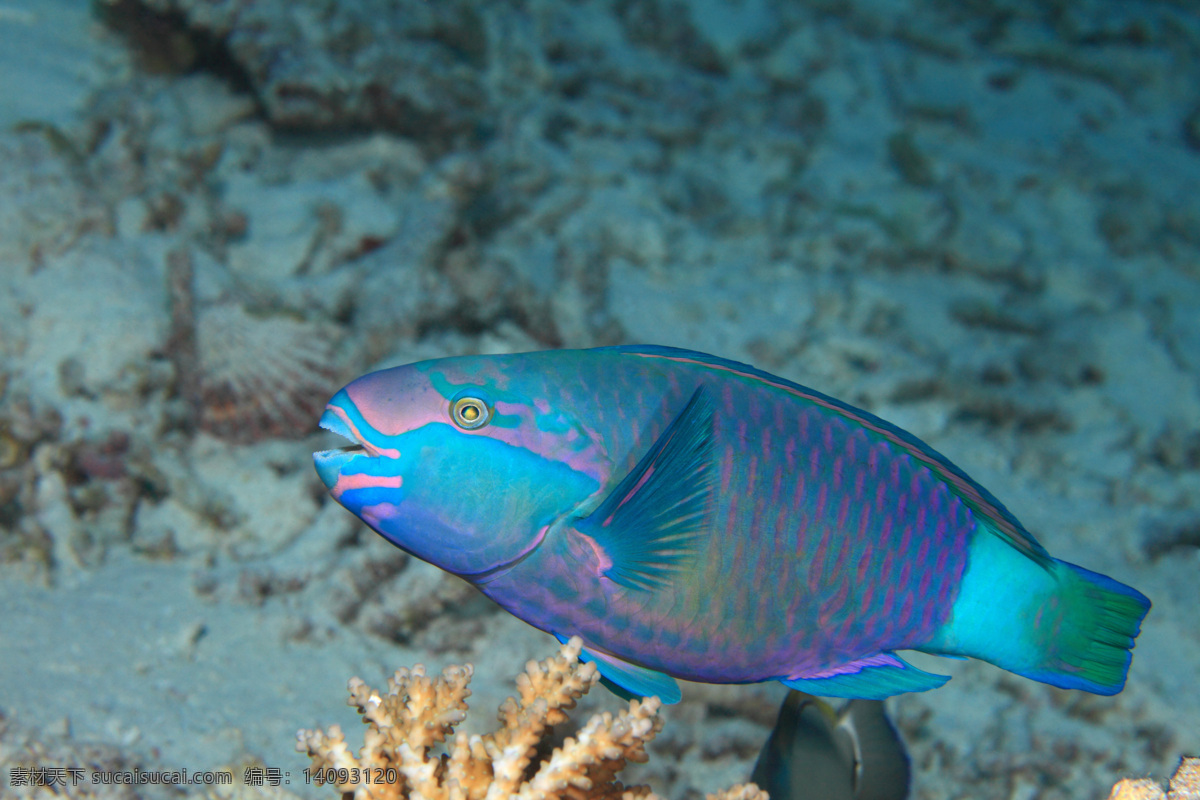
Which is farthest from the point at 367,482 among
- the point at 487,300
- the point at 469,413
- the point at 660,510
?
the point at 487,300

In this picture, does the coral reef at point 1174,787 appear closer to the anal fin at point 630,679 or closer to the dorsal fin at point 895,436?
the dorsal fin at point 895,436

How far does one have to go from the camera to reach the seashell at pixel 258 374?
321 cm

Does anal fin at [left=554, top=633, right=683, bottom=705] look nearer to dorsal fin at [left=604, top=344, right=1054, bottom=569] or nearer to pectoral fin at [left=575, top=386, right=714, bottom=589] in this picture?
pectoral fin at [left=575, top=386, right=714, bottom=589]

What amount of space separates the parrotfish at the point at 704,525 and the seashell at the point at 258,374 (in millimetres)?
2088

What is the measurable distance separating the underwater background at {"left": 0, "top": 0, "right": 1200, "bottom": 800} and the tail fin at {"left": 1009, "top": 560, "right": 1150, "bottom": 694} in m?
1.42

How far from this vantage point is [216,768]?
2.16 meters

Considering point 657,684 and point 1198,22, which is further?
point 1198,22

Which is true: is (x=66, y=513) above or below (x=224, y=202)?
below

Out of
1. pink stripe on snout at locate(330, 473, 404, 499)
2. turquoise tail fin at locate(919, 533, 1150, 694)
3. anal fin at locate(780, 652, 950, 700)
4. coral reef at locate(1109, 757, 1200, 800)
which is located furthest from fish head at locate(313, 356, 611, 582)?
coral reef at locate(1109, 757, 1200, 800)

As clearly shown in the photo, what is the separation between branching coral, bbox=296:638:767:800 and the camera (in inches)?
59.0

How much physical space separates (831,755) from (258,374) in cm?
294

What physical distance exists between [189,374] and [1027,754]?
4169 mm

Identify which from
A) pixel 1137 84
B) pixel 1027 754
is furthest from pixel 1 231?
pixel 1137 84

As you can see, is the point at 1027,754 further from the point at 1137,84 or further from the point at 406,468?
the point at 1137,84
